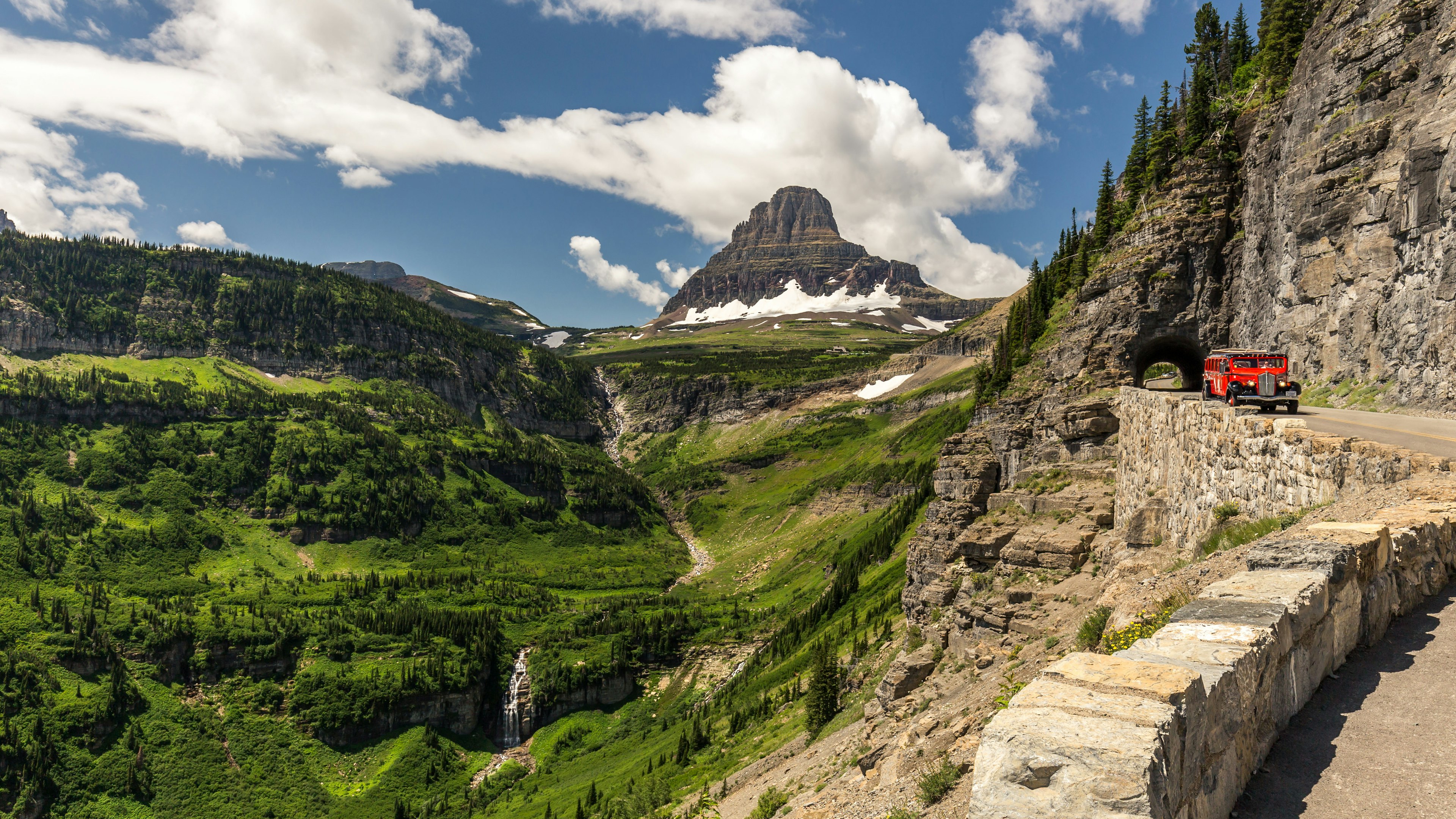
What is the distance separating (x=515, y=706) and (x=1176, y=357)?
155002 mm

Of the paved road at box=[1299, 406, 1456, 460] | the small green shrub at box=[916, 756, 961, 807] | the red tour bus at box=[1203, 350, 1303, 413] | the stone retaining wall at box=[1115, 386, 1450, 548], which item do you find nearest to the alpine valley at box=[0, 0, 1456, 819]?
the small green shrub at box=[916, 756, 961, 807]

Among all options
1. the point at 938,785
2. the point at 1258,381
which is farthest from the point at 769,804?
the point at 1258,381

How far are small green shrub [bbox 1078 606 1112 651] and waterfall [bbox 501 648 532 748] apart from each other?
16482 centimetres

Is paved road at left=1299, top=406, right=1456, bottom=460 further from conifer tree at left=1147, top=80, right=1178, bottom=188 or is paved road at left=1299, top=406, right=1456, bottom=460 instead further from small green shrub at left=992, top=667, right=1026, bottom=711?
conifer tree at left=1147, top=80, right=1178, bottom=188

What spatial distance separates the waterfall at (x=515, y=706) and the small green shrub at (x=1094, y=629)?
16482cm

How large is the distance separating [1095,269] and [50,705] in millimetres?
203591

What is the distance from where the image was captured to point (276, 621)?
173m

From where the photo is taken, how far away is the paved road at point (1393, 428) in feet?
61.5

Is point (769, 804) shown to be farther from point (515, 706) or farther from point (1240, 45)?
point (515, 706)

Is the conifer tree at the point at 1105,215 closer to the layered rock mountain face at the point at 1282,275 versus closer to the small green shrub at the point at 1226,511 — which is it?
the layered rock mountain face at the point at 1282,275

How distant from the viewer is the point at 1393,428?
73.7ft

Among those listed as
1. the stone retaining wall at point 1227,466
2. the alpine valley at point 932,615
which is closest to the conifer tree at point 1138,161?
the alpine valley at point 932,615

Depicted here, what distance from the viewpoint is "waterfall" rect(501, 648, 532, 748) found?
158 metres

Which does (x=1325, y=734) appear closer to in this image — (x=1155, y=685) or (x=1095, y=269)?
(x=1155, y=685)
